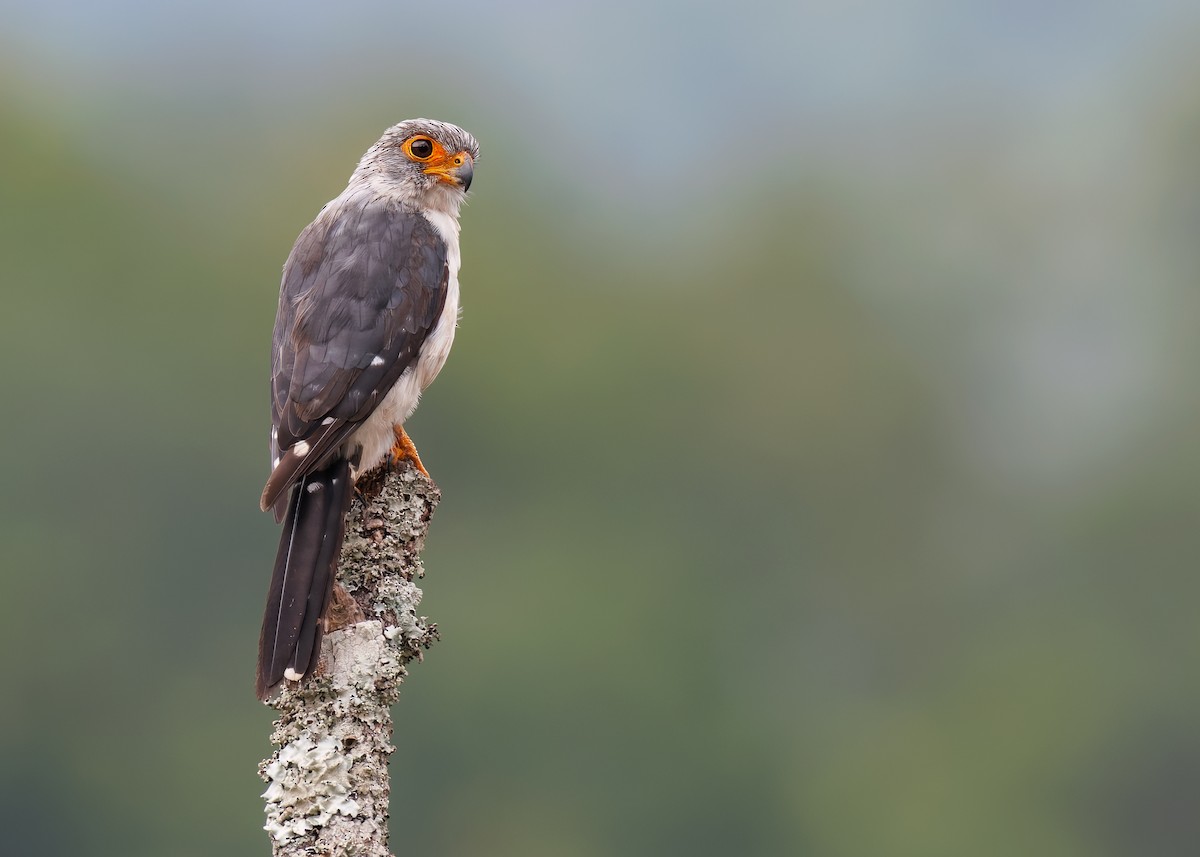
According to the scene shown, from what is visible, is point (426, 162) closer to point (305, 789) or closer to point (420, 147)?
point (420, 147)

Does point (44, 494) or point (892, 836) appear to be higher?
point (44, 494)

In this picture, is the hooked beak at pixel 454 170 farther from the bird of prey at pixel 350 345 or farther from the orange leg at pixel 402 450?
the orange leg at pixel 402 450

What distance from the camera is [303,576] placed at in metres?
4.35

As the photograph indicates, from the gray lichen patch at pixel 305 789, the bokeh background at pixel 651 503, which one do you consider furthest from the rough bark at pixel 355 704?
the bokeh background at pixel 651 503

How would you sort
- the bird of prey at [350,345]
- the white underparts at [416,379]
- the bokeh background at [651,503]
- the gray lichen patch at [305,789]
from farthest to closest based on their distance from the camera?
the bokeh background at [651,503] < the white underparts at [416,379] < the bird of prey at [350,345] < the gray lichen patch at [305,789]

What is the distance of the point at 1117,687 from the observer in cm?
3628

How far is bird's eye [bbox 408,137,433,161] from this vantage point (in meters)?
6.28

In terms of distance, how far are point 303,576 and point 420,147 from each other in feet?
7.75

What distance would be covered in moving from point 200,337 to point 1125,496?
23.1 meters

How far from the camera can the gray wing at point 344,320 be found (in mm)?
4949

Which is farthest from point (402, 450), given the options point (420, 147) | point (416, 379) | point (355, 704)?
point (420, 147)

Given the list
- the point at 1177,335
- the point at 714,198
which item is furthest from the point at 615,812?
the point at 714,198

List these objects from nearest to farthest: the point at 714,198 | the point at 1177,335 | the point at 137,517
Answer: the point at 137,517 < the point at 1177,335 < the point at 714,198

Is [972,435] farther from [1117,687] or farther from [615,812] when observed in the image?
[615,812]
